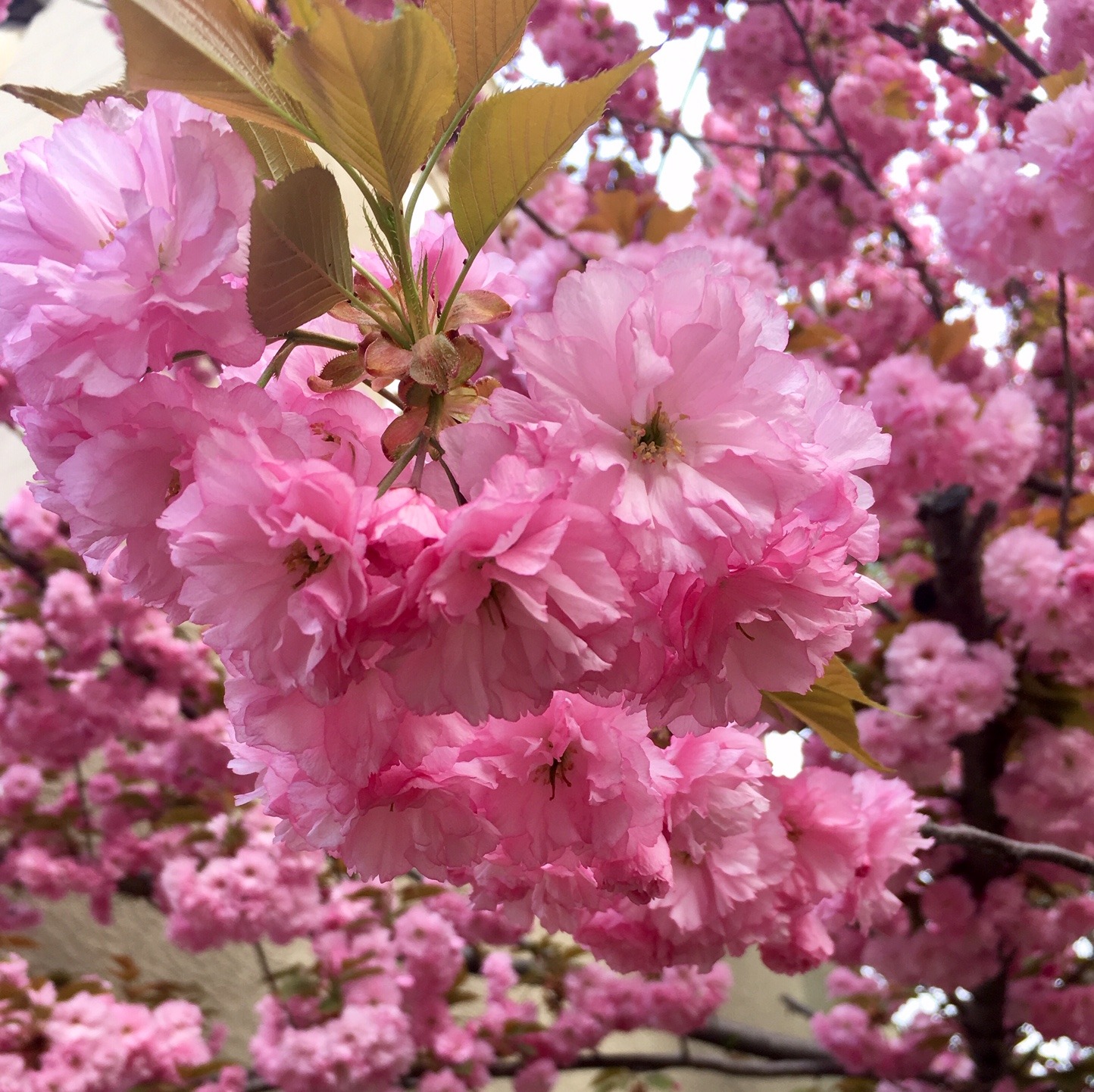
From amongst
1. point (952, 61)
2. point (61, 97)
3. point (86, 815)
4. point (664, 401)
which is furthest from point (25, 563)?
point (952, 61)

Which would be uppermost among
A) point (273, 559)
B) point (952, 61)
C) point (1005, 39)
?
point (952, 61)

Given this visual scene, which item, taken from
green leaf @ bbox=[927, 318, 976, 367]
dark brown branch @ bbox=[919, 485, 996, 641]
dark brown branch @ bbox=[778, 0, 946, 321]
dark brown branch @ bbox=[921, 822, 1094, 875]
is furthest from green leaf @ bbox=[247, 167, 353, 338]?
dark brown branch @ bbox=[778, 0, 946, 321]

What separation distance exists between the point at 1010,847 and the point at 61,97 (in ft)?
3.03

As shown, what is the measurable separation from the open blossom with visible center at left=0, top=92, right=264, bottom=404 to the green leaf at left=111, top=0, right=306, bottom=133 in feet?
0.06

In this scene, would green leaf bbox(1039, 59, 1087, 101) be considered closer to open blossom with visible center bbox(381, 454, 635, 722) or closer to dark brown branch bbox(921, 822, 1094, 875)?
dark brown branch bbox(921, 822, 1094, 875)

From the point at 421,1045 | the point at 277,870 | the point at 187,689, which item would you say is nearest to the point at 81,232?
the point at 277,870

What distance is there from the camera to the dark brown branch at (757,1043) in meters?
2.17

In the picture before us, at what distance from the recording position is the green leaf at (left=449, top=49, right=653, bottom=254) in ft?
1.35

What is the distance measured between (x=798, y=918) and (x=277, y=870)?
4.36 ft

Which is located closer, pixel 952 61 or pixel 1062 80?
pixel 1062 80

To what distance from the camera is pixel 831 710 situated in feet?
2.04

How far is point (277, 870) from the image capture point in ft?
5.85

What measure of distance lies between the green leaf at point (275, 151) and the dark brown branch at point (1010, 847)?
0.77 meters

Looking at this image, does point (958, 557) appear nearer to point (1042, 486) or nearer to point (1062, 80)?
point (1042, 486)
